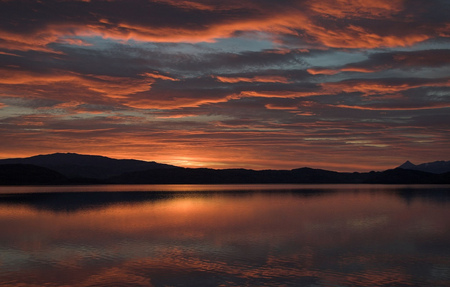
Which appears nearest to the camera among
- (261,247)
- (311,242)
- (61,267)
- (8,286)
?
(8,286)

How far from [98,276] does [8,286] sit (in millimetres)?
5131

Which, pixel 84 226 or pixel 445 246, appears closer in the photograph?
pixel 445 246

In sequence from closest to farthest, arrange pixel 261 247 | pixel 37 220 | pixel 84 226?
1. pixel 261 247
2. pixel 84 226
3. pixel 37 220

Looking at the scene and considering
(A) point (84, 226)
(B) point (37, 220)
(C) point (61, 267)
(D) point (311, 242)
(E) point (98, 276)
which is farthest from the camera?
(B) point (37, 220)

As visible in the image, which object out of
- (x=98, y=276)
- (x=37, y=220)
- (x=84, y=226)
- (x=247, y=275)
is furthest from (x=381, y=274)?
(x=37, y=220)

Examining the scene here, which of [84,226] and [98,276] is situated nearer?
[98,276]

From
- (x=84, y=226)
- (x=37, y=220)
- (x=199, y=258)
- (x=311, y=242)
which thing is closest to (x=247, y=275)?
(x=199, y=258)

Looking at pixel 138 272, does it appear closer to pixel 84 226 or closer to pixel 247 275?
pixel 247 275

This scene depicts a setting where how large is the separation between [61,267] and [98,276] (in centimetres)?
435

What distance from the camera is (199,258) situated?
33.7 metres

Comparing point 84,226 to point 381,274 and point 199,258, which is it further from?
point 381,274

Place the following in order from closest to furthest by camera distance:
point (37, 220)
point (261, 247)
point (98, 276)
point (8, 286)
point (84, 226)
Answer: point (8, 286), point (98, 276), point (261, 247), point (84, 226), point (37, 220)

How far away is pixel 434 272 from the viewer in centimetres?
2891

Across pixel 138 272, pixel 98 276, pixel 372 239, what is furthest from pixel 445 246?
pixel 98 276
